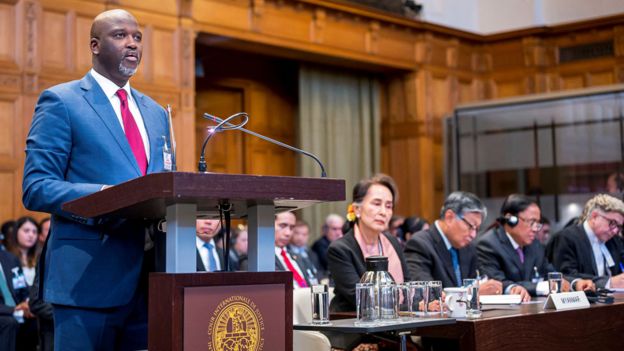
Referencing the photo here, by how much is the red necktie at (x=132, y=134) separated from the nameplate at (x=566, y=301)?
6.73 feet

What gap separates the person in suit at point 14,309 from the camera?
5.51 meters

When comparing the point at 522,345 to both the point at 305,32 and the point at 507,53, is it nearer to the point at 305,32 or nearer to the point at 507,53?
the point at 305,32

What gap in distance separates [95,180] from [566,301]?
7.61 feet

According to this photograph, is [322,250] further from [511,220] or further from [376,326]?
[376,326]

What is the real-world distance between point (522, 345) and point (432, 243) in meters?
1.21

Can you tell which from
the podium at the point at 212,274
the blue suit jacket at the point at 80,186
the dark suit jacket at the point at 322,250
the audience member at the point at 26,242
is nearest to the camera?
the podium at the point at 212,274

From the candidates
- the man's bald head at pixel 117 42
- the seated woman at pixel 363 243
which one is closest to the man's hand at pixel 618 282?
the seated woman at pixel 363 243

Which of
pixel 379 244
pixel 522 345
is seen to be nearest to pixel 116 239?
pixel 522 345

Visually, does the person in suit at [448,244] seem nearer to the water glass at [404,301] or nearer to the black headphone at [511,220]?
the black headphone at [511,220]

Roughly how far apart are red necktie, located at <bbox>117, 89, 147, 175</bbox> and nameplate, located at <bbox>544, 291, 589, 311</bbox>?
2.05 meters

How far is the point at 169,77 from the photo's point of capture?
856cm

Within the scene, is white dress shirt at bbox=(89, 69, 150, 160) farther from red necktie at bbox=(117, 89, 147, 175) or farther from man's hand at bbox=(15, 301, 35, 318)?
man's hand at bbox=(15, 301, 35, 318)

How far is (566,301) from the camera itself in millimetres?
3721

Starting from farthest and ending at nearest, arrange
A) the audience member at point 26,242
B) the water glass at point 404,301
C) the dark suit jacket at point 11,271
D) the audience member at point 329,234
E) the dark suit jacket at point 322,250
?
the audience member at point 329,234 < the dark suit jacket at point 322,250 < the audience member at point 26,242 < the dark suit jacket at point 11,271 < the water glass at point 404,301
